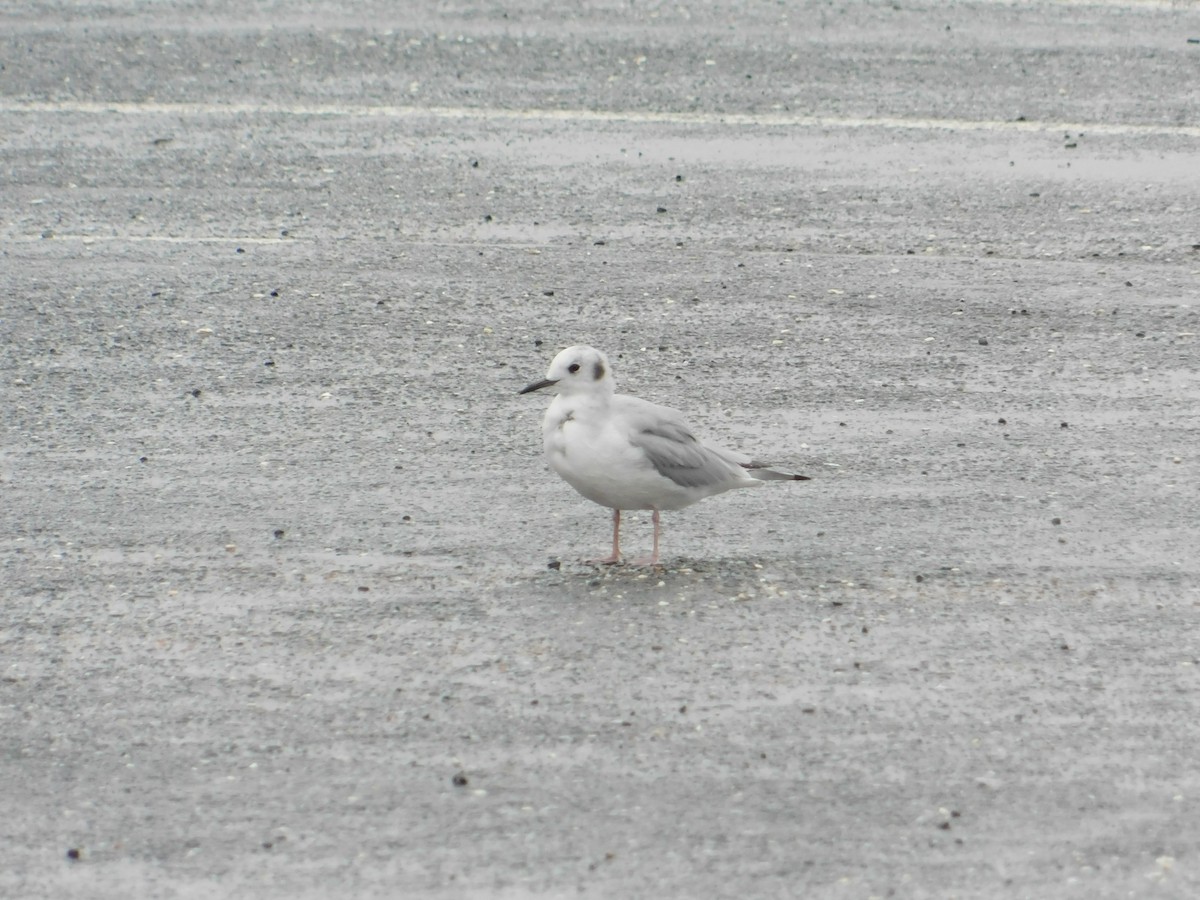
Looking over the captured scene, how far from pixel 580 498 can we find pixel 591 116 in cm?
589

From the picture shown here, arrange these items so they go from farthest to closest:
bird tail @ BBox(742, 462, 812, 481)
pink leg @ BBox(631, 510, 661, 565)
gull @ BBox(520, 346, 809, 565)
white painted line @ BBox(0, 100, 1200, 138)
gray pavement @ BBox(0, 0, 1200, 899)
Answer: white painted line @ BBox(0, 100, 1200, 138)
bird tail @ BBox(742, 462, 812, 481)
pink leg @ BBox(631, 510, 661, 565)
gull @ BBox(520, 346, 809, 565)
gray pavement @ BBox(0, 0, 1200, 899)

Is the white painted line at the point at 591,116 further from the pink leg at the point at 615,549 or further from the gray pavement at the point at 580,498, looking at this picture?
the pink leg at the point at 615,549

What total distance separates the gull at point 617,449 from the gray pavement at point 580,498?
0.26m

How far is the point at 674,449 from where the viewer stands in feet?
19.5

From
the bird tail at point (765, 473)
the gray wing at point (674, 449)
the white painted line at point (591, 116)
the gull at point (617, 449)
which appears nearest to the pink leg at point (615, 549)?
the gull at point (617, 449)

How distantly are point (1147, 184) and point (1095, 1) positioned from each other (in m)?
5.04

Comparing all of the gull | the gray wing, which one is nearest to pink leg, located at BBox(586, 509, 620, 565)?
the gull

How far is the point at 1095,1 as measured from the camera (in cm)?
1505

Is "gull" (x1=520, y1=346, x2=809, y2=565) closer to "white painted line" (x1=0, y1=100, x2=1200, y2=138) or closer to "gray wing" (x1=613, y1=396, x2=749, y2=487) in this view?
"gray wing" (x1=613, y1=396, x2=749, y2=487)

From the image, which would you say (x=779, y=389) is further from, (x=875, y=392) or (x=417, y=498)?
(x=417, y=498)

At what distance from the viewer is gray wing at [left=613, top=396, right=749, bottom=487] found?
5.89m

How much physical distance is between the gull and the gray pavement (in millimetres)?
262

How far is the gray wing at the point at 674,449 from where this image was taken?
5895mm

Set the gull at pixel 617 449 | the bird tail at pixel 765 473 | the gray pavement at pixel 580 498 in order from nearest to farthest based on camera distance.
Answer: the gray pavement at pixel 580 498 < the gull at pixel 617 449 < the bird tail at pixel 765 473
